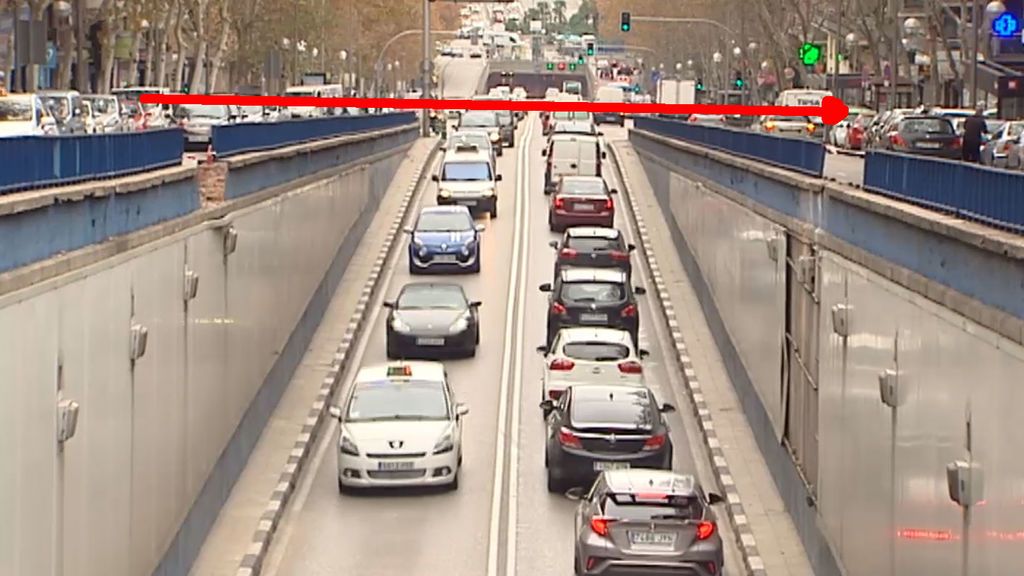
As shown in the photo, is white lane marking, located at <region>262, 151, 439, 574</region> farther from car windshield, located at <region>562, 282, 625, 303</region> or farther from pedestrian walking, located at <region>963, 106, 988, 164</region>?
pedestrian walking, located at <region>963, 106, 988, 164</region>

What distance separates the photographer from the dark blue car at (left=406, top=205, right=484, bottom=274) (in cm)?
4519

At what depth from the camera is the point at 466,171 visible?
184 ft

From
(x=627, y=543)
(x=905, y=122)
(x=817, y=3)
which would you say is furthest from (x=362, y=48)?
(x=627, y=543)

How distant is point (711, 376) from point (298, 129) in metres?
11.7

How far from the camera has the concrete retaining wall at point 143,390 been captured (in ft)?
46.2

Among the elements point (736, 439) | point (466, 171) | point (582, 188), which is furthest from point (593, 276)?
point (466, 171)

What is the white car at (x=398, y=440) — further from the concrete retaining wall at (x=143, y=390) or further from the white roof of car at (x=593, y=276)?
the white roof of car at (x=593, y=276)

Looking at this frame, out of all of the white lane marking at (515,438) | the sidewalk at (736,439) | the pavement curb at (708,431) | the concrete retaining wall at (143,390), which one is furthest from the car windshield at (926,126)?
the concrete retaining wall at (143,390)

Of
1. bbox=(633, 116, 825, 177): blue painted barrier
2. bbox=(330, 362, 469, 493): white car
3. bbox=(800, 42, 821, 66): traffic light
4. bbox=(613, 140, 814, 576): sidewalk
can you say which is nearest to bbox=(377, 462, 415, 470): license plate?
bbox=(330, 362, 469, 493): white car

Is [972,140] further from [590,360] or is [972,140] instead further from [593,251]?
[590,360]

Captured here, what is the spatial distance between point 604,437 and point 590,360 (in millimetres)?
5126

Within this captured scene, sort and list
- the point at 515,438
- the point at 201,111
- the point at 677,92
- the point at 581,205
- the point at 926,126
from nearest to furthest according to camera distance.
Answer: the point at 515,438 < the point at 926,126 < the point at 201,111 < the point at 581,205 < the point at 677,92

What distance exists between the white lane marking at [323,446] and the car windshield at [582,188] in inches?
220

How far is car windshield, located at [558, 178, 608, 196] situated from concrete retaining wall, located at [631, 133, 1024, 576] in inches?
673
